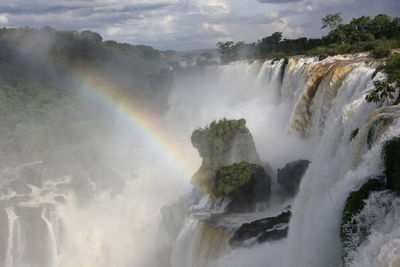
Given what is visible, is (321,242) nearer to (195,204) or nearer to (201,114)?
(195,204)

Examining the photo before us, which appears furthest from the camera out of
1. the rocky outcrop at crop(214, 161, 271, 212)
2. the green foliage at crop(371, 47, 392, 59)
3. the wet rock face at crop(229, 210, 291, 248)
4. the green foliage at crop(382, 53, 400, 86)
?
the green foliage at crop(371, 47, 392, 59)

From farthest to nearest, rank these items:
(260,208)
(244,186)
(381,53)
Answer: (381,53) → (244,186) → (260,208)

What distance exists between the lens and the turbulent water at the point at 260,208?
9406 millimetres

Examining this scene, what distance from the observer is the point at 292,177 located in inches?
750

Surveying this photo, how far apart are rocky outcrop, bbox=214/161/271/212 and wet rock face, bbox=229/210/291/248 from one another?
8.66 feet

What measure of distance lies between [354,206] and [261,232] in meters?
7.70

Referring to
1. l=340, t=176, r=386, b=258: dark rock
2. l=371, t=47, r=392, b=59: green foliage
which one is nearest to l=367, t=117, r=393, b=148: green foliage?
l=340, t=176, r=386, b=258: dark rock

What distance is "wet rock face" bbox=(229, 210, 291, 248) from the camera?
14.9 meters

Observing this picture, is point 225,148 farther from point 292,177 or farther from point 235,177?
point 292,177

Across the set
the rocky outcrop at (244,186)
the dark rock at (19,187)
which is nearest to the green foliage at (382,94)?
the rocky outcrop at (244,186)

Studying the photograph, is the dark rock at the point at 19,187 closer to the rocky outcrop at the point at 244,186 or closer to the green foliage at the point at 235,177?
the green foliage at the point at 235,177

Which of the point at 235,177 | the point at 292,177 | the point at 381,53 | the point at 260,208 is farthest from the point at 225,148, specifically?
the point at 381,53

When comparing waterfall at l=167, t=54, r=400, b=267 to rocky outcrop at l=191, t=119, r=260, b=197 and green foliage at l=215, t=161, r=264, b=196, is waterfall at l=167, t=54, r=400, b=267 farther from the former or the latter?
rocky outcrop at l=191, t=119, r=260, b=197

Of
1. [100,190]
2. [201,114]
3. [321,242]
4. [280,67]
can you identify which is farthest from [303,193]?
[201,114]
